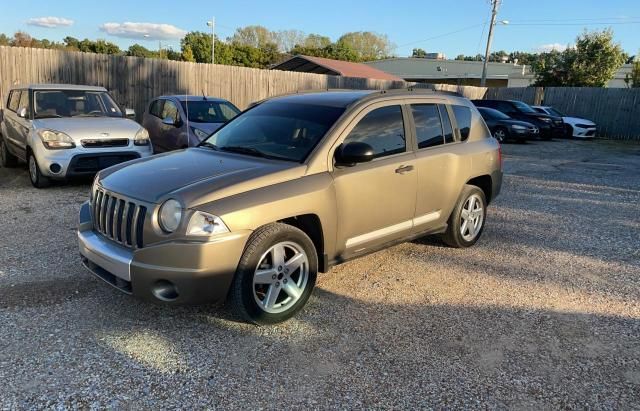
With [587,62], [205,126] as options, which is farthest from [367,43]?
[205,126]

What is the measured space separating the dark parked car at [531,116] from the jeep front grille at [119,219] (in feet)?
63.2

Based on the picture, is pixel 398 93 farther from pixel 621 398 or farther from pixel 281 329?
pixel 621 398

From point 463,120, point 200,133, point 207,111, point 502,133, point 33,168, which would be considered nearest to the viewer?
point 463,120

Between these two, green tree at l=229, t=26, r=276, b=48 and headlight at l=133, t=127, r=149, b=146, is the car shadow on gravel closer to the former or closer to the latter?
headlight at l=133, t=127, r=149, b=146

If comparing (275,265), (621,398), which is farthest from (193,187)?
(621,398)

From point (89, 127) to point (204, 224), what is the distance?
564 centimetres

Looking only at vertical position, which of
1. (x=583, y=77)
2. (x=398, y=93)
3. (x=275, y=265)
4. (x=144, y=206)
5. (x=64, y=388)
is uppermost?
(x=583, y=77)

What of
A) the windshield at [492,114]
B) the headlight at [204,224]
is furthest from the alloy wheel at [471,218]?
the windshield at [492,114]

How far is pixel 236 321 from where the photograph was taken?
3.83m

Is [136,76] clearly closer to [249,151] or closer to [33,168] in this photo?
[33,168]

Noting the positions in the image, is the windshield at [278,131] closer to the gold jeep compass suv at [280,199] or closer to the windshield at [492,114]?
the gold jeep compass suv at [280,199]

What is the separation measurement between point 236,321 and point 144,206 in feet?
3.68

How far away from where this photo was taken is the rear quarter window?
554 centimetres

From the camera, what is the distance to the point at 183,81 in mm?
15383
